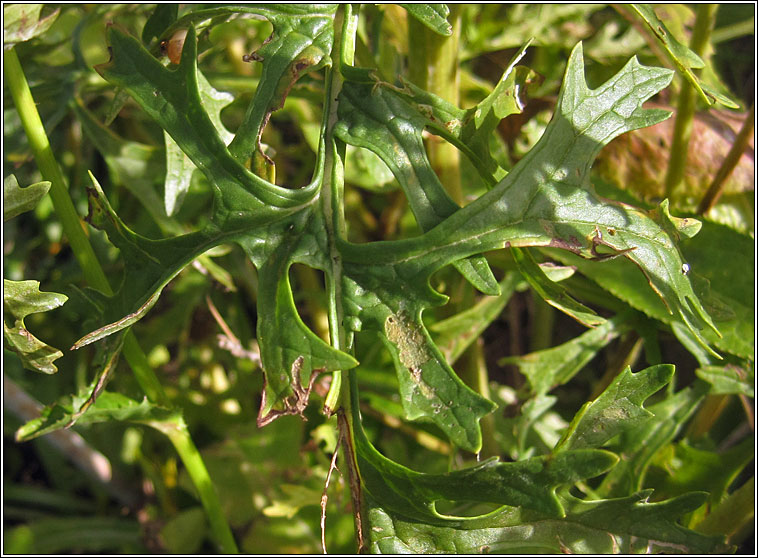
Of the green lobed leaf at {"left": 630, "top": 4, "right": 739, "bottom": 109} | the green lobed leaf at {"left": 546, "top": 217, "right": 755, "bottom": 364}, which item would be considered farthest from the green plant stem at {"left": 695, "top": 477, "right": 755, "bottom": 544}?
the green lobed leaf at {"left": 630, "top": 4, "right": 739, "bottom": 109}

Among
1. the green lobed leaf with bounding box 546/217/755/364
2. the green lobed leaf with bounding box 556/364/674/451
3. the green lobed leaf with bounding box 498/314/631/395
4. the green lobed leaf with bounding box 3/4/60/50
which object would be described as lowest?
the green lobed leaf with bounding box 498/314/631/395

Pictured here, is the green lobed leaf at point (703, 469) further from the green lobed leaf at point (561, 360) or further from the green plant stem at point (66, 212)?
the green plant stem at point (66, 212)

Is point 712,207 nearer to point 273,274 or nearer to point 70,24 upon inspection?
point 273,274

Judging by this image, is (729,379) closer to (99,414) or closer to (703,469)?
(703,469)

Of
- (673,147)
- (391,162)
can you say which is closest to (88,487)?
(391,162)

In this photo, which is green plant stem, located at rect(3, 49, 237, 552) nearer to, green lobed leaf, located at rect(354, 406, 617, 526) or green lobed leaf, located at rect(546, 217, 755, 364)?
green lobed leaf, located at rect(354, 406, 617, 526)

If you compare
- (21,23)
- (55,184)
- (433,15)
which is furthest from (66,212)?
(433,15)
